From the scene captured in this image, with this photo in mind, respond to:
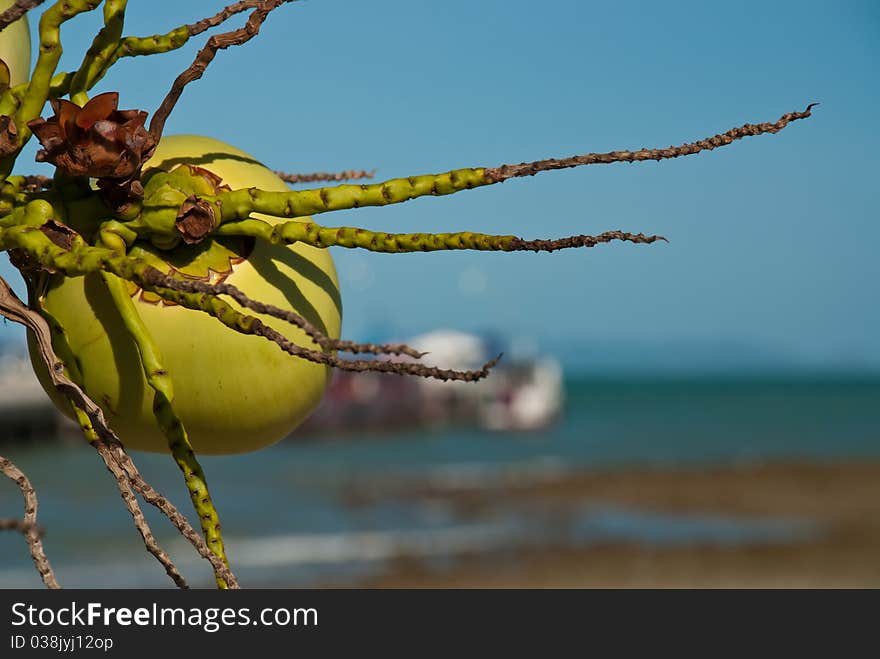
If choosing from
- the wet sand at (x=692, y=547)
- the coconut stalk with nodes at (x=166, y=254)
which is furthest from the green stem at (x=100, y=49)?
the wet sand at (x=692, y=547)

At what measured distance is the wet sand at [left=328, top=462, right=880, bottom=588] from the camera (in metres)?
18.3

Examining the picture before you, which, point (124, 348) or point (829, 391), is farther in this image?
point (829, 391)

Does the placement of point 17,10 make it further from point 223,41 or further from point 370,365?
point 370,365

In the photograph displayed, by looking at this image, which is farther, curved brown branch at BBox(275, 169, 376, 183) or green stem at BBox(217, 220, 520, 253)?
curved brown branch at BBox(275, 169, 376, 183)

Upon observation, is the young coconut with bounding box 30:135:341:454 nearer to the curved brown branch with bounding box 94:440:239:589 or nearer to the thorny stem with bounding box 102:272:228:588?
the thorny stem with bounding box 102:272:228:588

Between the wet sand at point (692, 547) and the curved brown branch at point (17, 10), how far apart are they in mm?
16617

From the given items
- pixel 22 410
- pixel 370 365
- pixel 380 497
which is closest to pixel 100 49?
pixel 370 365

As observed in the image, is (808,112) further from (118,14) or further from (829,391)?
(829,391)

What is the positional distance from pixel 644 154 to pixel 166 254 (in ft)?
1.67

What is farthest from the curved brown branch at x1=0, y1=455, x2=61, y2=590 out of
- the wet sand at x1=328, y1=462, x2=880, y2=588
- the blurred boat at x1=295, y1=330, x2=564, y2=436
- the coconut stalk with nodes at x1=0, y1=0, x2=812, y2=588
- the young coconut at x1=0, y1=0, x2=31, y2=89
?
the blurred boat at x1=295, y1=330, x2=564, y2=436

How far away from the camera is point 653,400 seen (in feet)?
211

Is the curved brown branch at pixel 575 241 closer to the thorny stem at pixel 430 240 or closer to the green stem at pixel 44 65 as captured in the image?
the thorny stem at pixel 430 240
